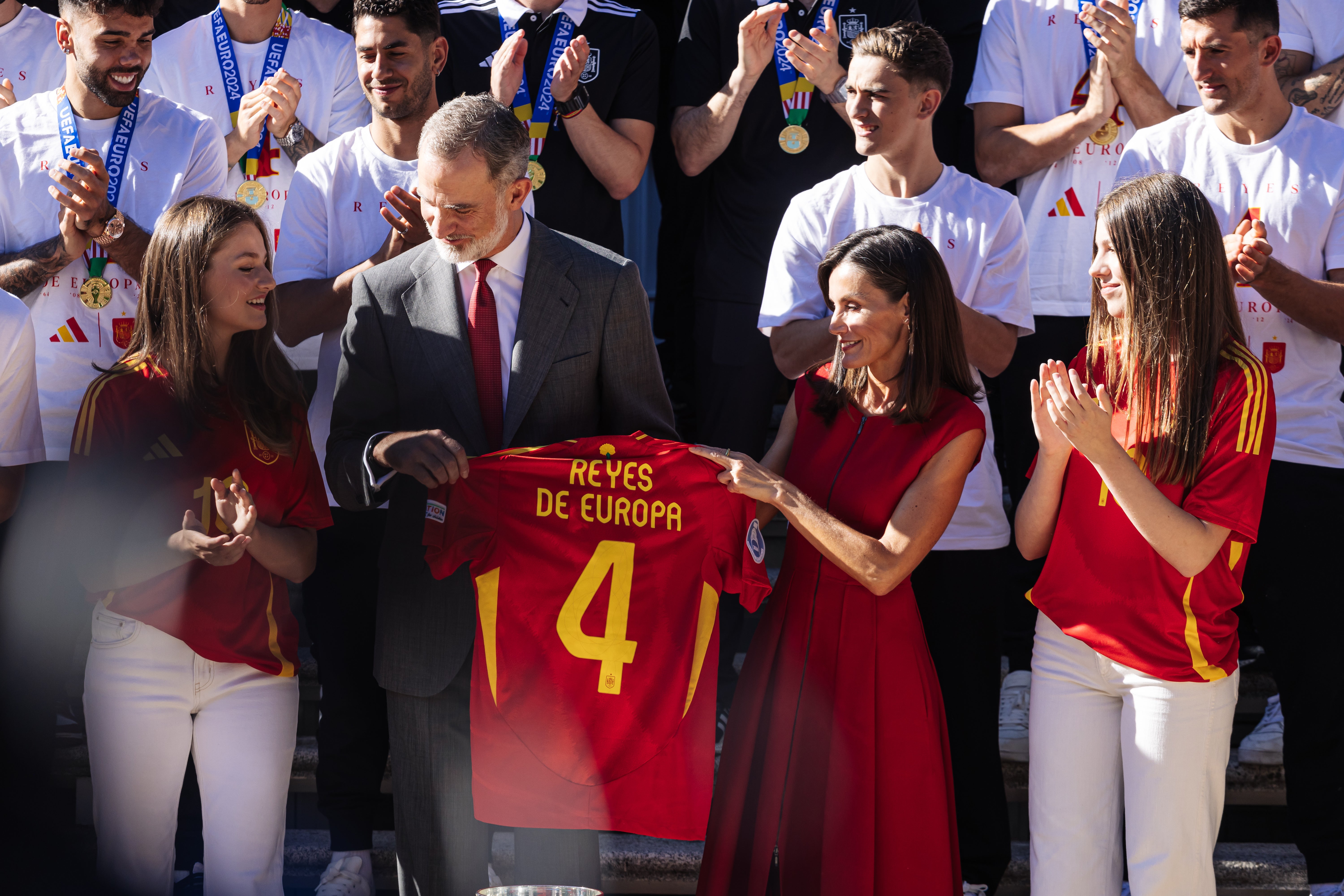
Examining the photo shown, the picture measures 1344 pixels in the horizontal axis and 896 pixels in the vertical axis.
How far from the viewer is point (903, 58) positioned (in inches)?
170

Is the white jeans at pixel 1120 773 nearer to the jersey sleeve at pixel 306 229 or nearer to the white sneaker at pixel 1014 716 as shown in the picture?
the white sneaker at pixel 1014 716

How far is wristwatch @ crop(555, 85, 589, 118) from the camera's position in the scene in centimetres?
497

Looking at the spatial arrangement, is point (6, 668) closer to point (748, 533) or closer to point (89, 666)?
point (89, 666)

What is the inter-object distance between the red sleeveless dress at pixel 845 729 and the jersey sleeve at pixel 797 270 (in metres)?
0.84

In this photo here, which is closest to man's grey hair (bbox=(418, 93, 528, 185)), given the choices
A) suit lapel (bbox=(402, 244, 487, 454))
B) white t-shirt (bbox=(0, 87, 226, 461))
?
suit lapel (bbox=(402, 244, 487, 454))

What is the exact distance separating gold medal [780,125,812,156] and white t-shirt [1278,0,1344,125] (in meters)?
1.89

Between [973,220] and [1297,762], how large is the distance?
6.90 feet

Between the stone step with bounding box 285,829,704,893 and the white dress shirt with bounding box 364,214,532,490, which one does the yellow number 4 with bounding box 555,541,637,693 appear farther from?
the stone step with bounding box 285,829,704,893

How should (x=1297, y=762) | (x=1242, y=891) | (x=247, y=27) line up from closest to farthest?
(x=1297, y=762) < (x=1242, y=891) < (x=247, y=27)

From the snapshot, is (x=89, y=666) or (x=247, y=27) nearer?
(x=89, y=666)

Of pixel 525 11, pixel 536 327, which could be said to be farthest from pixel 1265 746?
pixel 525 11

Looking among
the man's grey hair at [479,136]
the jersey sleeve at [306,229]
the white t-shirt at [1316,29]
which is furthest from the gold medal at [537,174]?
the white t-shirt at [1316,29]

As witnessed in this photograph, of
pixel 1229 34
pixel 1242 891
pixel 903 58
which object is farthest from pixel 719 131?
pixel 1242 891

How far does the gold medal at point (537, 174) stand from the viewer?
202 inches
